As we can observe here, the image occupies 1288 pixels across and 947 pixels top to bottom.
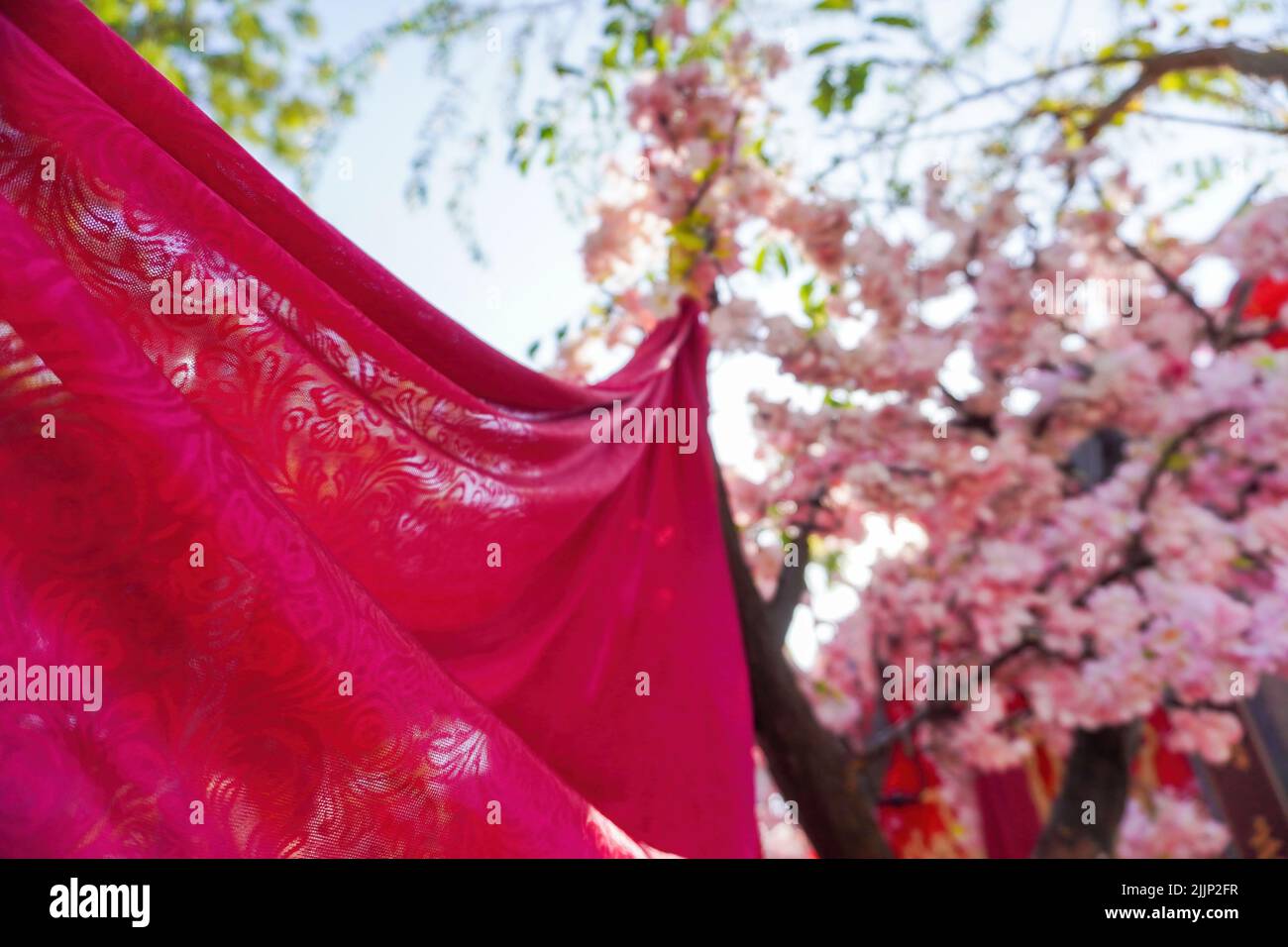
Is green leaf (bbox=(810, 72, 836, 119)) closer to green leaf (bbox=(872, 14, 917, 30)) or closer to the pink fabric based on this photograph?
green leaf (bbox=(872, 14, 917, 30))

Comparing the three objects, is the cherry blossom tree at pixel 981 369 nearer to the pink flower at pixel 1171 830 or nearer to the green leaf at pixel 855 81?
the green leaf at pixel 855 81

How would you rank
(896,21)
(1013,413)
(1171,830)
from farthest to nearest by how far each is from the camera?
(1171,830), (1013,413), (896,21)

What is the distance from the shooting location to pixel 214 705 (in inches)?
30.6

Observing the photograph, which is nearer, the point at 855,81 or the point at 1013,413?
the point at 855,81

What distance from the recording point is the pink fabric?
2.47 ft

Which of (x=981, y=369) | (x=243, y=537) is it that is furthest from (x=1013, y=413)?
(x=243, y=537)

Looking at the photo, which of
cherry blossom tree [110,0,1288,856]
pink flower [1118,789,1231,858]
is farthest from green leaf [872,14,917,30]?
pink flower [1118,789,1231,858]

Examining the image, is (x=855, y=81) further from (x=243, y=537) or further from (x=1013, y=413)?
(x=243, y=537)

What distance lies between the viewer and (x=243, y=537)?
791 mm

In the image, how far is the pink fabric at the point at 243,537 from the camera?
75cm
